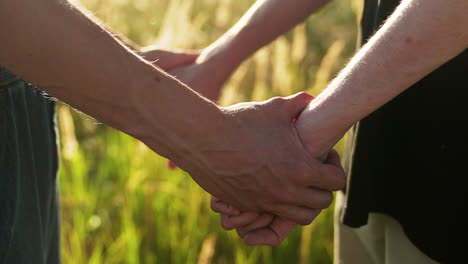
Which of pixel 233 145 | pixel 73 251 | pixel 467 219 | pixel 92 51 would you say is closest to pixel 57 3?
pixel 92 51

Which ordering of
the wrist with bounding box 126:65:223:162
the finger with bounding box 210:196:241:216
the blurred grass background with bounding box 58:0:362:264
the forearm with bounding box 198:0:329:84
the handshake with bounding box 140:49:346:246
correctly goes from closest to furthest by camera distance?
the wrist with bounding box 126:65:223:162 → the handshake with bounding box 140:49:346:246 → the finger with bounding box 210:196:241:216 → the forearm with bounding box 198:0:329:84 → the blurred grass background with bounding box 58:0:362:264

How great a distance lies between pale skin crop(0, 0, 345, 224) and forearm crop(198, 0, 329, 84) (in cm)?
32

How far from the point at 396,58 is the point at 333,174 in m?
0.34

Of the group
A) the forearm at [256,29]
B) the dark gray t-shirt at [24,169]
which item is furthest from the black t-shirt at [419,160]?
the dark gray t-shirt at [24,169]

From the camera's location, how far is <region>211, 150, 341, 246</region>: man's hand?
1.63 m

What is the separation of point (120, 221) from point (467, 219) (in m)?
1.66

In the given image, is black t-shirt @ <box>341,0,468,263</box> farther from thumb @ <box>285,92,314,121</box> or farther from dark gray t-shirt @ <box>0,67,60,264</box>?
dark gray t-shirt @ <box>0,67,60,264</box>

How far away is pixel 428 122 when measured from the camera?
1463 millimetres

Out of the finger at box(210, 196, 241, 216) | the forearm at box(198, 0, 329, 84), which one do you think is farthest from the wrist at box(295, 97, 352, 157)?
the forearm at box(198, 0, 329, 84)

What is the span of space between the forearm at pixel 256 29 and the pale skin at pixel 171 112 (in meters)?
0.32

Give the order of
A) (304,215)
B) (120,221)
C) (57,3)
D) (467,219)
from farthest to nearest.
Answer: (120,221) → (304,215) → (467,219) → (57,3)

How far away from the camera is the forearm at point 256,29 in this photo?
180 centimetres

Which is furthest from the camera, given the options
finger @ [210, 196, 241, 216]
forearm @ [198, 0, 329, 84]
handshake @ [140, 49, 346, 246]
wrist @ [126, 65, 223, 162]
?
forearm @ [198, 0, 329, 84]

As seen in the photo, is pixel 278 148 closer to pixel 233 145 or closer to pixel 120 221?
pixel 233 145
